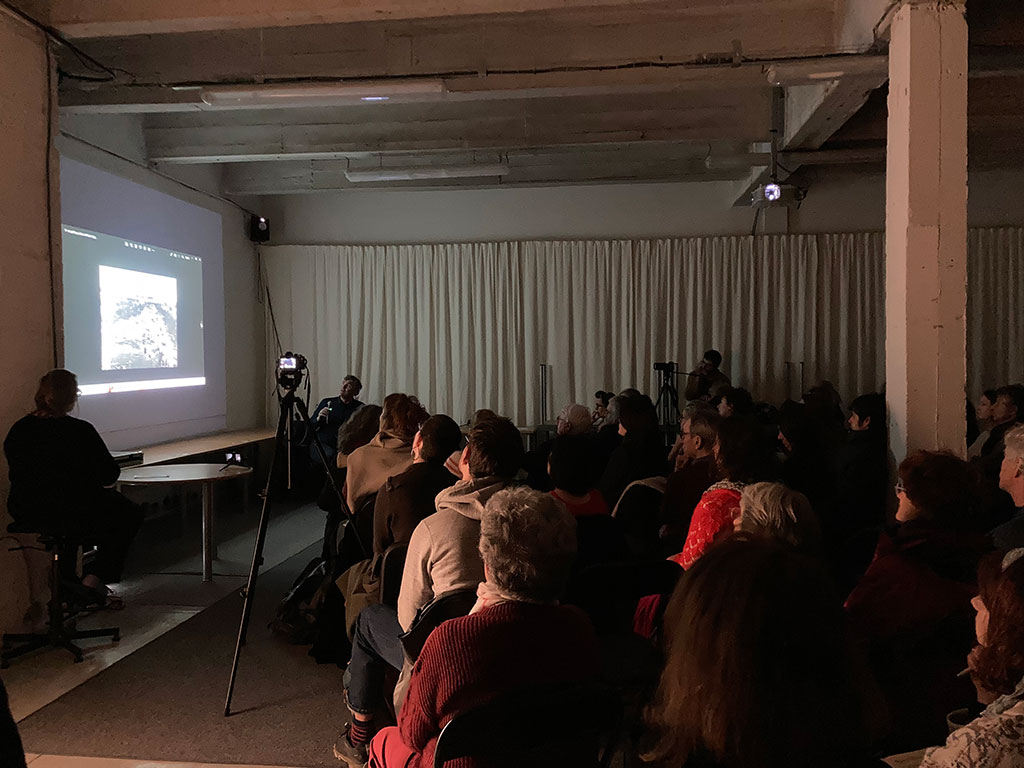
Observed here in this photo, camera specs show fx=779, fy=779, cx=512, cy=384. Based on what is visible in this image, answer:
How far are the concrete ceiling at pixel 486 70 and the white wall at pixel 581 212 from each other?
6.06 ft

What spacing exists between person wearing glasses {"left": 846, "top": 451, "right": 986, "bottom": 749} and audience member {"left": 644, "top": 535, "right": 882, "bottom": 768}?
74cm

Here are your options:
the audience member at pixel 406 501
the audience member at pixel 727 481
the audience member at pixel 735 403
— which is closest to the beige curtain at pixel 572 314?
the audience member at pixel 735 403

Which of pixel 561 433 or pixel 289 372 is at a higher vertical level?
pixel 289 372

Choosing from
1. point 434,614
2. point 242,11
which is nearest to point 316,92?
point 242,11

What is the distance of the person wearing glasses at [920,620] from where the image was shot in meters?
1.77

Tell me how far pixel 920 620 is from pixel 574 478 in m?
1.21

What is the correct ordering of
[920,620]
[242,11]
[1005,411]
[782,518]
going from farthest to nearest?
[1005,411]
[242,11]
[782,518]
[920,620]

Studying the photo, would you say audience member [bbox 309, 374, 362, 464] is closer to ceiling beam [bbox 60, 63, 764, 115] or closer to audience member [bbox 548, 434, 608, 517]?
ceiling beam [bbox 60, 63, 764, 115]

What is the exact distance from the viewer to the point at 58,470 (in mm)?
3506

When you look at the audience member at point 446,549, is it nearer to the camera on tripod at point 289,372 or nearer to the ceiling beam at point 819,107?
the camera on tripod at point 289,372

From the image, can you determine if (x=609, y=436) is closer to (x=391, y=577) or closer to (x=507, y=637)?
(x=391, y=577)

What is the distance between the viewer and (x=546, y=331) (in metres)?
8.62

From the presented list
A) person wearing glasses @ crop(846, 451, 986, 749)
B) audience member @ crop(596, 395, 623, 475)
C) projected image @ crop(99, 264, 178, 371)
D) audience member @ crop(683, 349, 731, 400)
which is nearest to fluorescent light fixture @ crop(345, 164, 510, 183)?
projected image @ crop(99, 264, 178, 371)

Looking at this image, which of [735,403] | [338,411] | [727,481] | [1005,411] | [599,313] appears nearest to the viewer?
[727,481]
